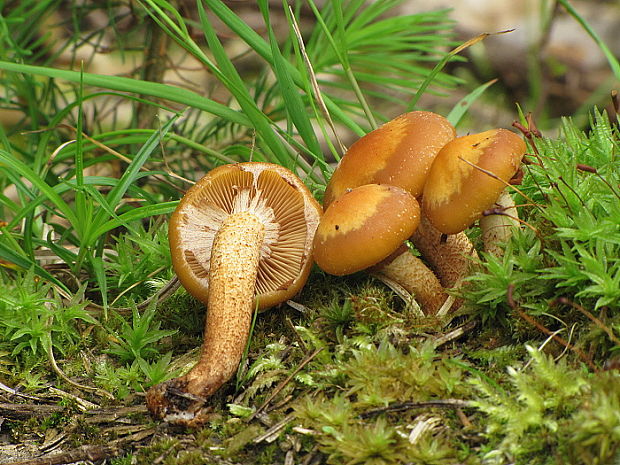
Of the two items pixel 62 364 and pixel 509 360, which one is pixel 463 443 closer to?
pixel 509 360

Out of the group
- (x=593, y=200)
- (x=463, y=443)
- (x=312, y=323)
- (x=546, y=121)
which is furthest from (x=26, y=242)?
(x=546, y=121)

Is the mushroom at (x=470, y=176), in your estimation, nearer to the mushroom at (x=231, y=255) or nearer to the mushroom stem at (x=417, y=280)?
the mushroom stem at (x=417, y=280)

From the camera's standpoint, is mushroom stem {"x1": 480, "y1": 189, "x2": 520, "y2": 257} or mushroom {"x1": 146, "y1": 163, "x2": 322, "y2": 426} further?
mushroom stem {"x1": 480, "y1": 189, "x2": 520, "y2": 257}

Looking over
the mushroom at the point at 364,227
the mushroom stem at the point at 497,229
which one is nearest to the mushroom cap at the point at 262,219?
the mushroom at the point at 364,227

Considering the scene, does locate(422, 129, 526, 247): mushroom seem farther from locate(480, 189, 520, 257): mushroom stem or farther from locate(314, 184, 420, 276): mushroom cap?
locate(480, 189, 520, 257): mushroom stem

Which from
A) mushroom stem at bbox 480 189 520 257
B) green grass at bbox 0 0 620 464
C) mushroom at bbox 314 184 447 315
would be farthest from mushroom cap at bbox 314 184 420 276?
mushroom stem at bbox 480 189 520 257

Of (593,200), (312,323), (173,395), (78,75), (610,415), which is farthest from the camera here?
(78,75)
